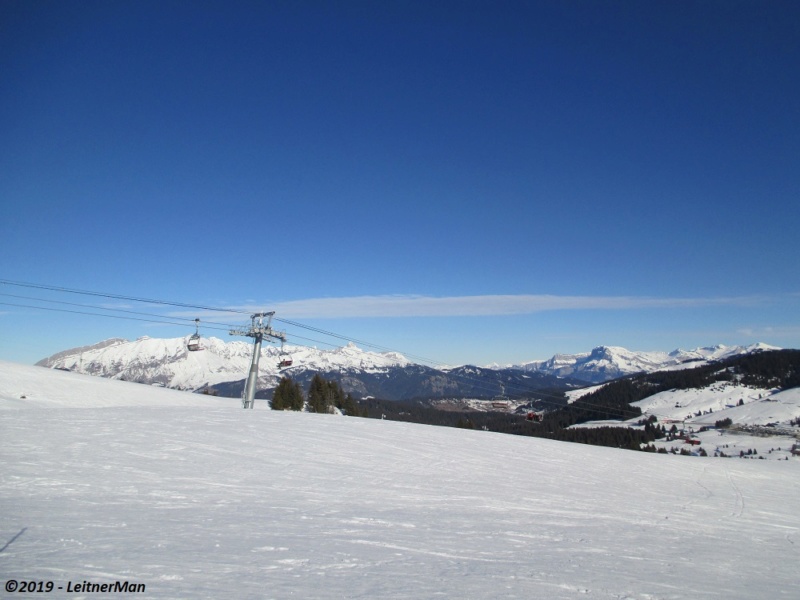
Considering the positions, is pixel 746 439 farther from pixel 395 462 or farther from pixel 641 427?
pixel 395 462

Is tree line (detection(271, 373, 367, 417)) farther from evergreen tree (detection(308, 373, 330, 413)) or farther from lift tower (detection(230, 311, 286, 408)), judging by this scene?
lift tower (detection(230, 311, 286, 408))

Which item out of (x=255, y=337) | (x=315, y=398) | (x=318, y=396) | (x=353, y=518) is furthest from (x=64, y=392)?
(x=353, y=518)

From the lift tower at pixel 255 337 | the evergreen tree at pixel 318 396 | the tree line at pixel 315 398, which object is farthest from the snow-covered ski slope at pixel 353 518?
the evergreen tree at pixel 318 396

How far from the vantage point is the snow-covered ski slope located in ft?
28.5

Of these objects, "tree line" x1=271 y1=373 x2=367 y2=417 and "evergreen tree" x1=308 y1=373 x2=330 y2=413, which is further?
"evergreen tree" x1=308 y1=373 x2=330 y2=413

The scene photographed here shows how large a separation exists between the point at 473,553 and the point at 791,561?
9797 mm

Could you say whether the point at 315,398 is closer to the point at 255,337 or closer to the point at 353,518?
the point at 255,337

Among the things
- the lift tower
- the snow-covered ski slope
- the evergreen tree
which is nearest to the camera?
the snow-covered ski slope

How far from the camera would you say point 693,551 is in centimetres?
1291

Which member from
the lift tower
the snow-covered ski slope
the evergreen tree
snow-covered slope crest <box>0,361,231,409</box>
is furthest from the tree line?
the snow-covered ski slope

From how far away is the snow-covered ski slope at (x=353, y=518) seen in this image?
8.68 meters

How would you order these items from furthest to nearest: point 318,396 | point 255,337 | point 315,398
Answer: point 318,396, point 315,398, point 255,337

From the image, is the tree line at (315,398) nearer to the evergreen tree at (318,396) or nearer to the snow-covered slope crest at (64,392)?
the evergreen tree at (318,396)

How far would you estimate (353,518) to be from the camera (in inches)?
521
